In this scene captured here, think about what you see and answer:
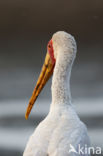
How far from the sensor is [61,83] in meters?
1.63

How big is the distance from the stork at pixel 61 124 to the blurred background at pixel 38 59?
1698mm

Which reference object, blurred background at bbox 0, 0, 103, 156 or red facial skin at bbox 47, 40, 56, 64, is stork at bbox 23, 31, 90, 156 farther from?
blurred background at bbox 0, 0, 103, 156

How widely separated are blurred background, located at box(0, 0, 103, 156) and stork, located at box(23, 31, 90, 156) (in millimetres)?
1698

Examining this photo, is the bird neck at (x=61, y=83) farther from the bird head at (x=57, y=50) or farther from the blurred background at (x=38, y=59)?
the blurred background at (x=38, y=59)

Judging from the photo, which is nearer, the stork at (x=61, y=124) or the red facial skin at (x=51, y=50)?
the stork at (x=61, y=124)

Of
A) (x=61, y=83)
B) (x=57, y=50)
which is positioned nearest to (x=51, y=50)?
(x=57, y=50)

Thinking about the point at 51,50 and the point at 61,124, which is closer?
the point at 61,124

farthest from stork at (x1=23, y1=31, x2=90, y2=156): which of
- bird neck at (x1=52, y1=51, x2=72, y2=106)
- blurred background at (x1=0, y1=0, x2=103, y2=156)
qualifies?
blurred background at (x1=0, y1=0, x2=103, y2=156)

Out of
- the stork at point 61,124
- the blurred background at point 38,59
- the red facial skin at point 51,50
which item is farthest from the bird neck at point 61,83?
the blurred background at point 38,59

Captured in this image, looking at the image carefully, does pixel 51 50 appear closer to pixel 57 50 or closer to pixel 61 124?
pixel 57 50

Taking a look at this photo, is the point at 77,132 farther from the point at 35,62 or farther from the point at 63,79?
the point at 35,62

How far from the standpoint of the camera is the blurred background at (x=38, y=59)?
341cm

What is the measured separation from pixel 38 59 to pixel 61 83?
1994 mm

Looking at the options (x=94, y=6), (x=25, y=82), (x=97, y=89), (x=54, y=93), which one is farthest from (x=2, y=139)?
(x=54, y=93)
